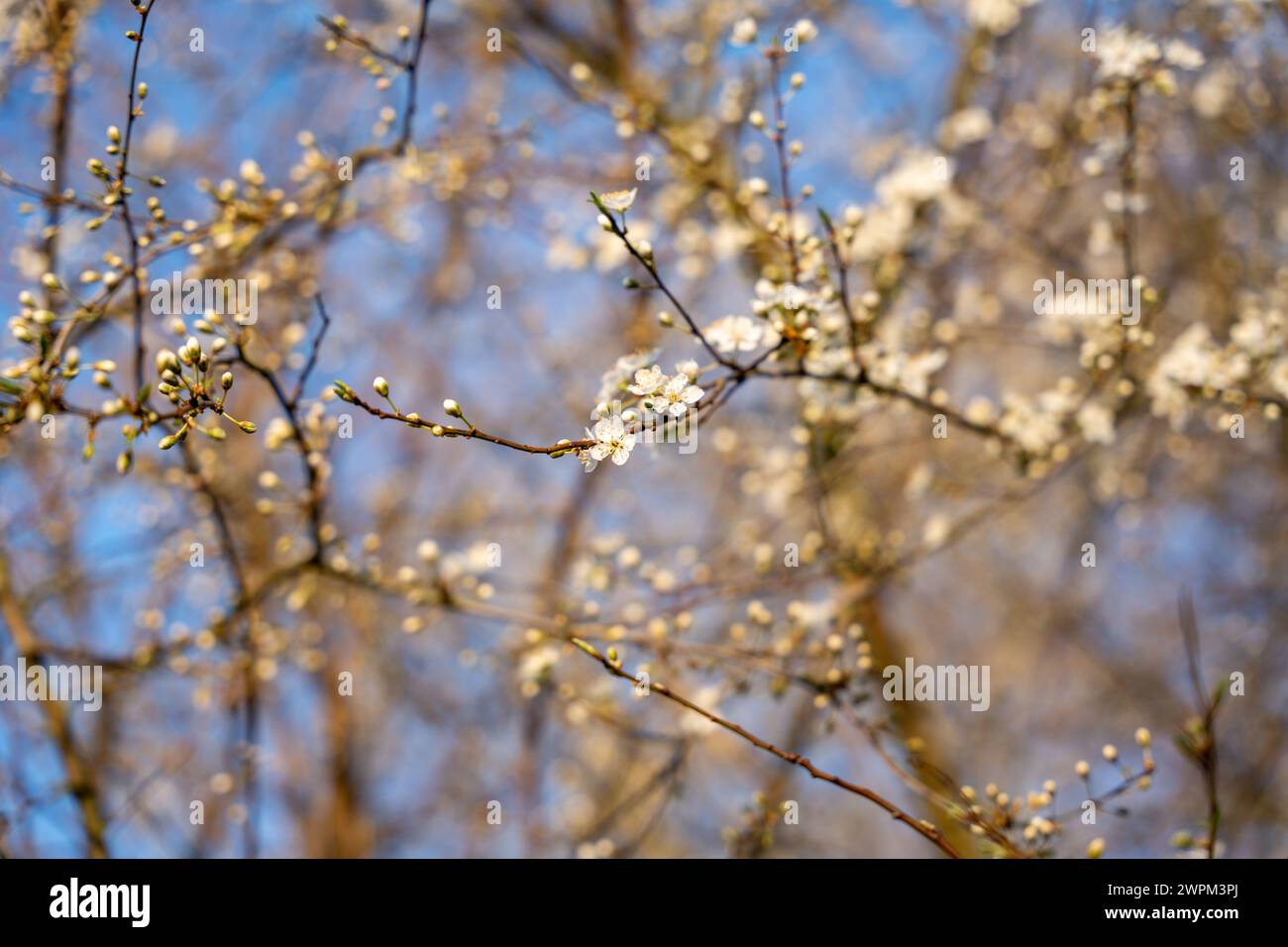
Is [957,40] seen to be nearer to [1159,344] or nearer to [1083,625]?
[1159,344]
